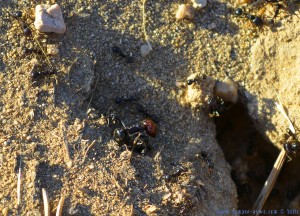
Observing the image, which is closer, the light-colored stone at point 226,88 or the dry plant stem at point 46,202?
the dry plant stem at point 46,202

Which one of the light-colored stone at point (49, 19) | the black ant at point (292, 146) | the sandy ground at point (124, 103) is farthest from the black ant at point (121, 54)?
the black ant at point (292, 146)

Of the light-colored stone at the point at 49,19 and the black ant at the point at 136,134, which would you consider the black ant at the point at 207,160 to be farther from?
the light-colored stone at the point at 49,19

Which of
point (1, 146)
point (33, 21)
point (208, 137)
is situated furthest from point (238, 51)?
point (1, 146)

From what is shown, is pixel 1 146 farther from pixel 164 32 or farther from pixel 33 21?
pixel 164 32

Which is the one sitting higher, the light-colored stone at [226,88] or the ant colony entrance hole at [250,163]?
the light-colored stone at [226,88]

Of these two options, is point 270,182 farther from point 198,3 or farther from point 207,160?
point 198,3

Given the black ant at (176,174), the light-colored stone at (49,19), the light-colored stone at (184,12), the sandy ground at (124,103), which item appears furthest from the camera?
the light-colored stone at (184,12)

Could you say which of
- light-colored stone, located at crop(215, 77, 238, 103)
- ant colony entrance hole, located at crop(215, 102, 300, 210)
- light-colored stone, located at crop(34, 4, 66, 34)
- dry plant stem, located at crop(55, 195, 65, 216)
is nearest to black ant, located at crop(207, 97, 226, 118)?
light-colored stone, located at crop(215, 77, 238, 103)
